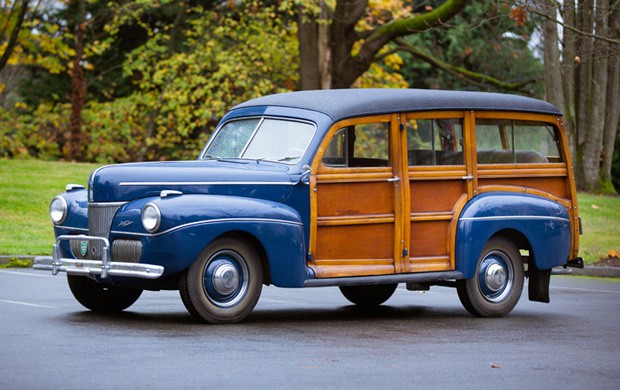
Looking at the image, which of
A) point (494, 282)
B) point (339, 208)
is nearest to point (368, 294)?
point (494, 282)

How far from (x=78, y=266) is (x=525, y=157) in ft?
16.0

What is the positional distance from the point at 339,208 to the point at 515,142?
2.37 meters

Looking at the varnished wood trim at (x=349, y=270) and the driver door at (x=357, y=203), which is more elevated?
the driver door at (x=357, y=203)

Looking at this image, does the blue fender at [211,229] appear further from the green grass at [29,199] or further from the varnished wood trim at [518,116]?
the green grass at [29,199]

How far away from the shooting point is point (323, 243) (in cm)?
1098

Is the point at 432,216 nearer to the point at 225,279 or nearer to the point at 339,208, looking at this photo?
the point at 339,208

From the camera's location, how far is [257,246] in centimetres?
1060

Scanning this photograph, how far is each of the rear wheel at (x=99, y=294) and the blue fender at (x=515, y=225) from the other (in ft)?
10.7

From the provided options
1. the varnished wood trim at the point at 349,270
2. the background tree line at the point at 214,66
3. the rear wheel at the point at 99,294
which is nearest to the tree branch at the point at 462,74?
the background tree line at the point at 214,66

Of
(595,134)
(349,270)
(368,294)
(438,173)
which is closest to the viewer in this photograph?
(349,270)

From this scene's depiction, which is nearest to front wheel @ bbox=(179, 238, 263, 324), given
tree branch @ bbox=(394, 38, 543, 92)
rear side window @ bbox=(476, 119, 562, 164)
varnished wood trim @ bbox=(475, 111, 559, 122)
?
rear side window @ bbox=(476, 119, 562, 164)

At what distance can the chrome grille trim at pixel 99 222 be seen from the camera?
10.4 meters

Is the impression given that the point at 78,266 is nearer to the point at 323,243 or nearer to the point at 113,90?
the point at 323,243

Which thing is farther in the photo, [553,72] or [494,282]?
[553,72]
